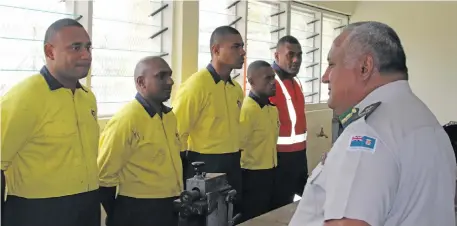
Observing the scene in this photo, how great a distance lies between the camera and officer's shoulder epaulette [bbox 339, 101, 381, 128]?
3.72 feet

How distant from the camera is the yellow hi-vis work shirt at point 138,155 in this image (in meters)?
2.48

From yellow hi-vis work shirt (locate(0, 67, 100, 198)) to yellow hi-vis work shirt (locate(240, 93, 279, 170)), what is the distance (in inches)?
60.2

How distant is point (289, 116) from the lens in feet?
13.1

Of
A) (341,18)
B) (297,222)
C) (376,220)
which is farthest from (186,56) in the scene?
→ (341,18)

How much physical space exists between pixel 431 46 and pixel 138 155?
471 cm

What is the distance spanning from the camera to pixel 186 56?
145 inches

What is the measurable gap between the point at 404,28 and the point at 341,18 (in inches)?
32.2

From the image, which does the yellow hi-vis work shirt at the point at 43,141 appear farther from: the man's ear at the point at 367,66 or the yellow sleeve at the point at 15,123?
the man's ear at the point at 367,66

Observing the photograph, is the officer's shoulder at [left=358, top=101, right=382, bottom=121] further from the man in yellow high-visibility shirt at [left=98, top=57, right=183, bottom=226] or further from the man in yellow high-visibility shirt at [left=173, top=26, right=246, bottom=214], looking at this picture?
the man in yellow high-visibility shirt at [left=173, top=26, right=246, bottom=214]

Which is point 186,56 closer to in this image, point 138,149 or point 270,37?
point 138,149

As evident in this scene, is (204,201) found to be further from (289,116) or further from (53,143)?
(289,116)

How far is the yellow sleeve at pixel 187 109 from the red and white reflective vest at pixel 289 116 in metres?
1.01

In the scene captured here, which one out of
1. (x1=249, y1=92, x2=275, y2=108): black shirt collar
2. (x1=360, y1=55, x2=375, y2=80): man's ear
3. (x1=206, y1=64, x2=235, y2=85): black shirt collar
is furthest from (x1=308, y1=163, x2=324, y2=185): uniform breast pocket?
(x1=249, y1=92, x2=275, y2=108): black shirt collar

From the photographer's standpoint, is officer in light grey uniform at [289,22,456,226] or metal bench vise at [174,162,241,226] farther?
metal bench vise at [174,162,241,226]
